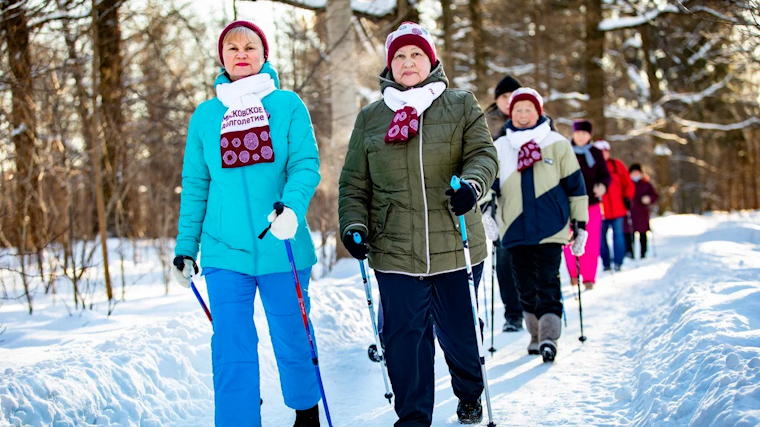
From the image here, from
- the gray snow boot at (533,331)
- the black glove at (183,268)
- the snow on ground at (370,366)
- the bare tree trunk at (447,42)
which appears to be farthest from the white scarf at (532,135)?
the bare tree trunk at (447,42)

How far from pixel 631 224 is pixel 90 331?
10.2 meters

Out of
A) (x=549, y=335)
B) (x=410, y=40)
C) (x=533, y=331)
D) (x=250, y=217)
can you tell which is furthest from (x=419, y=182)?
(x=533, y=331)

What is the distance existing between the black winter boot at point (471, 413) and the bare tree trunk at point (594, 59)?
13923mm

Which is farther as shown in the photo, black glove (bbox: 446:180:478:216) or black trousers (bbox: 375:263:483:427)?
black trousers (bbox: 375:263:483:427)

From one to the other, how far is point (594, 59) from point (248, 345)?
15.4 m

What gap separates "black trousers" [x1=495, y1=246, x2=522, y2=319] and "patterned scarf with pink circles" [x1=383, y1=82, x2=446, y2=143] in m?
3.14

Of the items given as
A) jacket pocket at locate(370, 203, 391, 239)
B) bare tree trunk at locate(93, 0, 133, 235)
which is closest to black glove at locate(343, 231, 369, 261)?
jacket pocket at locate(370, 203, 391, 239)

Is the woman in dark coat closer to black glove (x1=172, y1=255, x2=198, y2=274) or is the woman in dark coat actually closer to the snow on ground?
the snow on ground

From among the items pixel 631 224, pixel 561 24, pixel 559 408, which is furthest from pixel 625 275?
pixel 561 24

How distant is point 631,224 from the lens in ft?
41.2

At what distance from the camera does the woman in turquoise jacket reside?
11.3 feet

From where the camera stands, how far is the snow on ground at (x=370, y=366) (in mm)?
3453

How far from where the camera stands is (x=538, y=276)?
543 centimetres

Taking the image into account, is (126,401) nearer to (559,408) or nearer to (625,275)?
(559,408)
